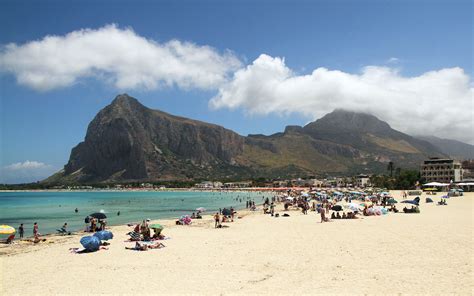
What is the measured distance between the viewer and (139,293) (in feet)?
36.8

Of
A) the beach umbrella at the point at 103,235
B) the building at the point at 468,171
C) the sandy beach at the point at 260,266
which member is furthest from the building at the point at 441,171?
the beach umbrella at the point at 103,235

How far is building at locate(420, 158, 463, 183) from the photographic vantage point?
11800 cm

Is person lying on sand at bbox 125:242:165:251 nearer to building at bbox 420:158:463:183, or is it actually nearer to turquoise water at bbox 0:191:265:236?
turquoise water at bbox 0:191:265:236

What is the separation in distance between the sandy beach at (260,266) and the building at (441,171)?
108 meters

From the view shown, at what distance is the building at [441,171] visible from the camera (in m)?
118

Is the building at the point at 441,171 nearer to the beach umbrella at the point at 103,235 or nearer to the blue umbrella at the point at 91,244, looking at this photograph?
the beach umbrella at the point at 103,235

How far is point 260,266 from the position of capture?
47.5 ft

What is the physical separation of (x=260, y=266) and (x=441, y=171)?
12316cm

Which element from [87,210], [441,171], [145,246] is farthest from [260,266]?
[441,171]

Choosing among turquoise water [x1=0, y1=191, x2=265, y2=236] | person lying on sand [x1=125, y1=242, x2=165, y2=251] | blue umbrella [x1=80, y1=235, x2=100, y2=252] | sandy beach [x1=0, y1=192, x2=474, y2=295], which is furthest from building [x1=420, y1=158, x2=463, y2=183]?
blue umbrella [x1=80, y1=235, x2=100, y2=252]

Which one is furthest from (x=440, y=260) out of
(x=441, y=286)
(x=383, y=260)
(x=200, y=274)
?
(x=200, y=274)

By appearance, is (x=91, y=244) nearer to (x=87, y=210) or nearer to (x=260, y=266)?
(x=260, y=266)

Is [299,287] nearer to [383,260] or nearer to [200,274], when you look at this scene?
[200,274]

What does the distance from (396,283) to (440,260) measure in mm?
4192
